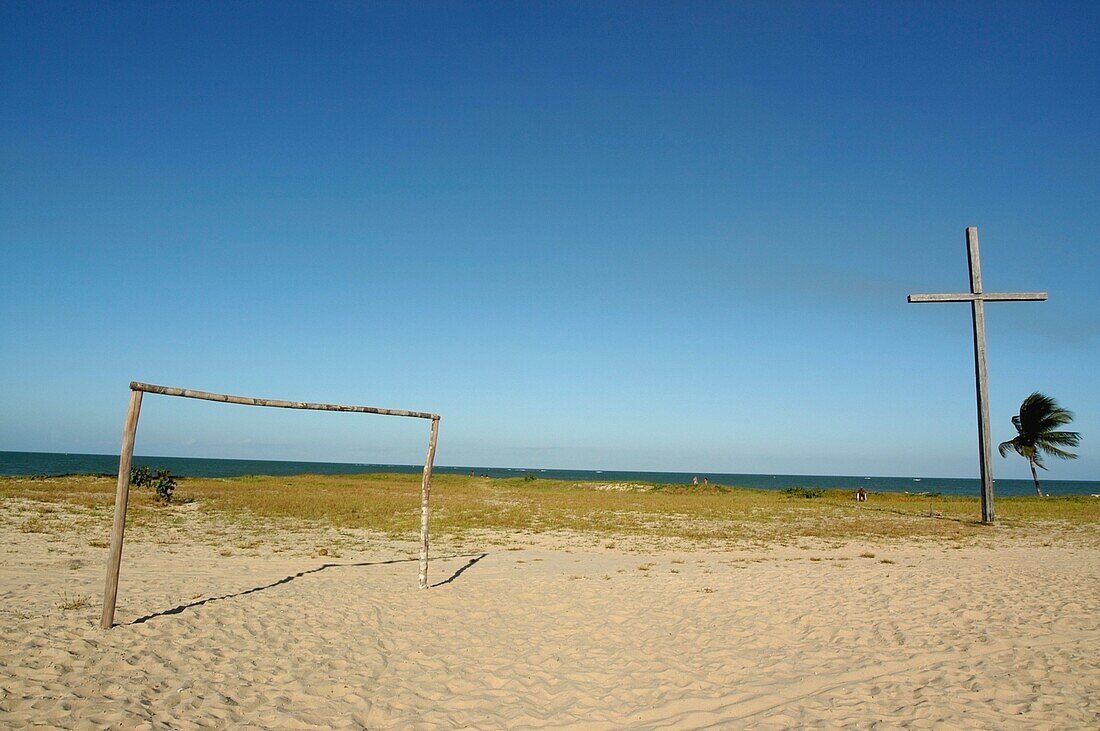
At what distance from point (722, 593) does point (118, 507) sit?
8.61m

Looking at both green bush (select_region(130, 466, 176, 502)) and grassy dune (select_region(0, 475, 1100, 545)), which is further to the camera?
green bush (select_region(130, 466, 176, 502))

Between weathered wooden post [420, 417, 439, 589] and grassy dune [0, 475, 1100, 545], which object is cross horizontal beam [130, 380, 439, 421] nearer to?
weathered wooden post [420, 417, 439, 589]

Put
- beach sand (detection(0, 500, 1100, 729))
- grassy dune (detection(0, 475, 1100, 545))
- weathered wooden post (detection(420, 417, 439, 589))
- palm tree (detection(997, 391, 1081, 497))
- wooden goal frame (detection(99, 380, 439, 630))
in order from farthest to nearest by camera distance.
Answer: palm tree (detection(997, 391, 1081, 497)) < grassy dune (detection(0, 475, 1100, 545)) < weathered wooden post (detection(420, 417, 439, 589)) < wooden goal frame (detection(99, 380, 439, 630)) < beach sand (detection(0, 500, 1100, 729))

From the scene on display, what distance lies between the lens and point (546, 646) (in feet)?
25.9

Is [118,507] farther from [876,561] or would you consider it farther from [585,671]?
[876,561]

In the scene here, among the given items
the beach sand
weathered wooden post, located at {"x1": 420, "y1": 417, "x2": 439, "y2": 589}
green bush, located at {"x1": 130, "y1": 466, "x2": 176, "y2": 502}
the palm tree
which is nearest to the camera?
the beach sand

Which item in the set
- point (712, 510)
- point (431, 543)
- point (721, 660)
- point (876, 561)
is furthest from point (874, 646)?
point (712, 510)

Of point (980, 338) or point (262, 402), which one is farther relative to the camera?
point (980, 338)

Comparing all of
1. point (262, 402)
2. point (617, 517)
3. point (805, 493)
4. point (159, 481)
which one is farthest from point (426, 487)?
point (805, 493)

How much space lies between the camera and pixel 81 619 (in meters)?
7.26

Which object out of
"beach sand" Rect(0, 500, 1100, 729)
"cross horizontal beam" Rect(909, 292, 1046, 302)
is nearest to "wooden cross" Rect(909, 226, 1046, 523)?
"cross horizontal beam" Rect(909, 292, 1046, 302)

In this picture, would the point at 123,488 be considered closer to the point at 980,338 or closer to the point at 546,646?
the point at 546,646

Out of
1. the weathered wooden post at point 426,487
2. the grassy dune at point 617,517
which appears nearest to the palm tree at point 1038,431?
the grassy dune at point 617,517

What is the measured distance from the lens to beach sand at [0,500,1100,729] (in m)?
5.61
